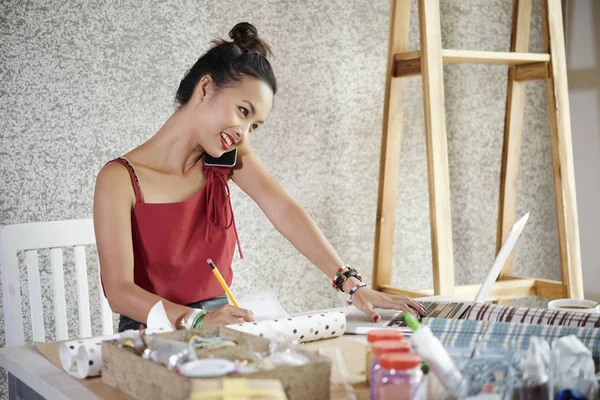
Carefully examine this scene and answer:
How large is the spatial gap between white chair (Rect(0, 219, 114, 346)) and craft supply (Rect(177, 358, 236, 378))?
1038 millimetres

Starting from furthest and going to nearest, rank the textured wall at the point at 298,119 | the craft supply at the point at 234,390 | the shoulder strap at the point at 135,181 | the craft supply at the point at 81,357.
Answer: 1. the textured wall at the point at 298,119
2. the shoulder strap at the point at 135,181
3. the craft supply at the point at 81,357
4. the craft supply at the point at 234,390

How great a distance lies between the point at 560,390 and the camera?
2.70ft

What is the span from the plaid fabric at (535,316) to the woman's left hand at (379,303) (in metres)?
0.19

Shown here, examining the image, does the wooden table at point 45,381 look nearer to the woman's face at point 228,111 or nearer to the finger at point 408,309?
the finger at point 408,309

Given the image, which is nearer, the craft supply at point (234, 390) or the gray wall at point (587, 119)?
the craft supply at point (234, 390)

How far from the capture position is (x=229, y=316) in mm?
1276

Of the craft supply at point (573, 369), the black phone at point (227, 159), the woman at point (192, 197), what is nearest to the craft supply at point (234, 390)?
the craft supply at point (573, 369)

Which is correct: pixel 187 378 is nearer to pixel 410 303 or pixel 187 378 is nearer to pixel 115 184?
pixel 410 303

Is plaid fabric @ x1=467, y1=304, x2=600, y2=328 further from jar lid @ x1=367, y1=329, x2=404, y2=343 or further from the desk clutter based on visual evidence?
jar lid @ x1=367, y1=329, x2=404, y2=343

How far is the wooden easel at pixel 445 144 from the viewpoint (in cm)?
248

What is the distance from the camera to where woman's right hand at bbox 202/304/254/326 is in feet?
4.15

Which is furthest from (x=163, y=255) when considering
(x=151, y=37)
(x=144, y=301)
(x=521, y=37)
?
(x=521, y=37)

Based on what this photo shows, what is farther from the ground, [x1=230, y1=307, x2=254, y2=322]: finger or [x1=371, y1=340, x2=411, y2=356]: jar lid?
[x1=230, y1=307, x2=254, y2=322]: finger

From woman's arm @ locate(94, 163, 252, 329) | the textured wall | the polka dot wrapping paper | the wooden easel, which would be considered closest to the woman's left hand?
the polka dot wrapping paper
